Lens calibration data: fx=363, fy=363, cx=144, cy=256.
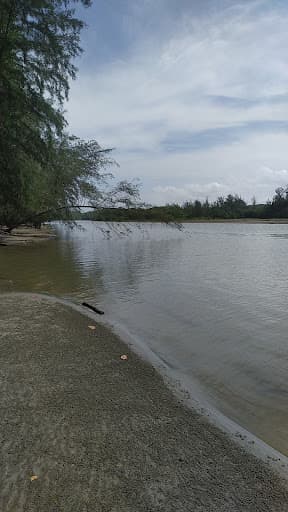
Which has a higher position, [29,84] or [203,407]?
[29,84]

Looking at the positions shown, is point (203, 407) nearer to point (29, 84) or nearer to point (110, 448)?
point (110, 448)

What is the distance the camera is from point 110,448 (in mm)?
3057

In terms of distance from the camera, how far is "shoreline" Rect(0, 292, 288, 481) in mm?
3219

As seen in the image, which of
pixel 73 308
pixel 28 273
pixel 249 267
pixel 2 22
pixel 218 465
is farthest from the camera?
pixel 249 267

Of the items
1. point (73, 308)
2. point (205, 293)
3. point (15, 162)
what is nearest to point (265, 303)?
point (205, 293)

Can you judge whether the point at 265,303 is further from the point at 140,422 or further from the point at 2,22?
the point at 2,22

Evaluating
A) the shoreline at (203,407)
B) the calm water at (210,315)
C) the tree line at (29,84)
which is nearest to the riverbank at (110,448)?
the shoreline at (203,407)

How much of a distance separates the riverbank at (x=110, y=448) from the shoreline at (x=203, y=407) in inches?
4.6

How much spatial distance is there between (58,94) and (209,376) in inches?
416

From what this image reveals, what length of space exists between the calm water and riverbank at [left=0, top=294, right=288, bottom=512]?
2.83 feet

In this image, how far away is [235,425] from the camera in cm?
387

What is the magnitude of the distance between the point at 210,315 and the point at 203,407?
4.90 m

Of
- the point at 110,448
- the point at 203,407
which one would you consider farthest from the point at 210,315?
the point at 110,448

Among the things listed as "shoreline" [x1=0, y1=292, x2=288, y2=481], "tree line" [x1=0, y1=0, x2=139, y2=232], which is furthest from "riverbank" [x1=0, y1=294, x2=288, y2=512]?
"tree line" [x1=0, y1=0, x2=139, y2=232]
